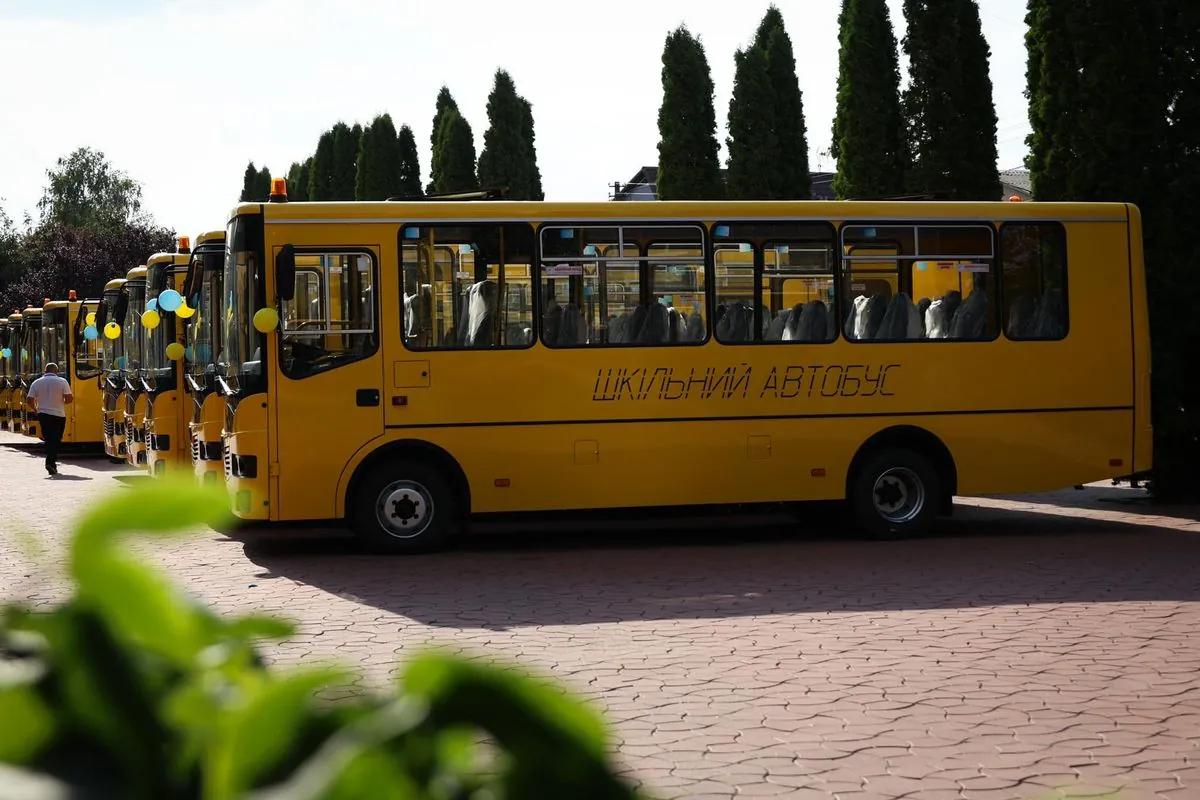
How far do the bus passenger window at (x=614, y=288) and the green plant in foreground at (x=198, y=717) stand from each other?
13.0 metres

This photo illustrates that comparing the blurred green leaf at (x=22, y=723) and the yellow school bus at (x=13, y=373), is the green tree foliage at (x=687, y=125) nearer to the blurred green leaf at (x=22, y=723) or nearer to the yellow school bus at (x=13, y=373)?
the yellow school bus at (x=13, y=373)

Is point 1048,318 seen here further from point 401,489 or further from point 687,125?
point 687,125

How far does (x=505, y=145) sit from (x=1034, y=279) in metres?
44.0

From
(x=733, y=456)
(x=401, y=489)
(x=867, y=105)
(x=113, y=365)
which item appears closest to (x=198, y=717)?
(x=401, y=489)

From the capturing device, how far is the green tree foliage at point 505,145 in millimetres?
56844

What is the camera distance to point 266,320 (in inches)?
515

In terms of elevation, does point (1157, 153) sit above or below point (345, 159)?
below

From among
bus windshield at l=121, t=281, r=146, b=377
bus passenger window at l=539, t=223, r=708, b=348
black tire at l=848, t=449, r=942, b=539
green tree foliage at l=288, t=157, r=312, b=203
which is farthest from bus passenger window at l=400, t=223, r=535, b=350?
green tree foliage at l=288, t=157, r=312, b=203

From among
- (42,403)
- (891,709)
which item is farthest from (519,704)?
(42,403)

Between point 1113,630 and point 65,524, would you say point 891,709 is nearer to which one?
point 1113,630

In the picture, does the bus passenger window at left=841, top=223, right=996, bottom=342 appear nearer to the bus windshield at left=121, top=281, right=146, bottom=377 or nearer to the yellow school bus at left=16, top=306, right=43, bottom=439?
the bus windshield at left=121, top=281, right=146, bottom=377

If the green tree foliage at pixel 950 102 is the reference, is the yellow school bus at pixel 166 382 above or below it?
below

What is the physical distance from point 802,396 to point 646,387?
1349 millimetres

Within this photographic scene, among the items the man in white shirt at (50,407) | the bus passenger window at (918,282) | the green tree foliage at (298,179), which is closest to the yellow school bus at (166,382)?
the man in white shirt at (50,407)
